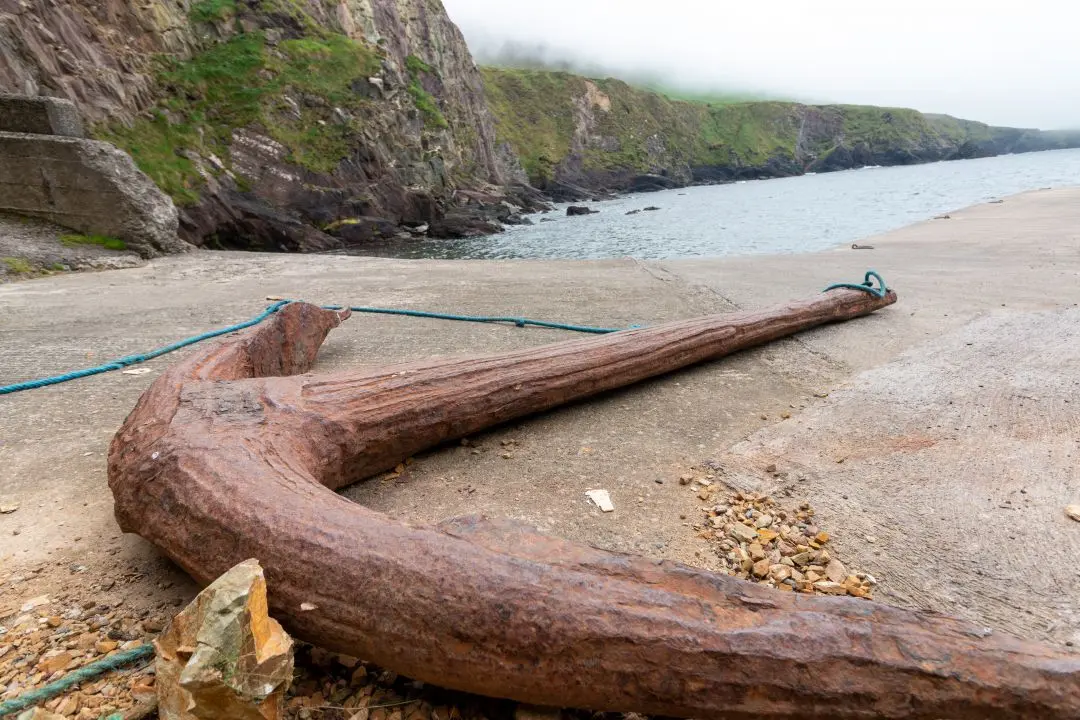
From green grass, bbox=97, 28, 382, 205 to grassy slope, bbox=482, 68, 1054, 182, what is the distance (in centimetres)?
3125

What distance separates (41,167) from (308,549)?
37.9ft

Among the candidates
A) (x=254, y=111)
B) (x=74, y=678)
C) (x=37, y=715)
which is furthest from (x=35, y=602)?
(x=254, y=111)

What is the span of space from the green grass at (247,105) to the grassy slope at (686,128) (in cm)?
3125

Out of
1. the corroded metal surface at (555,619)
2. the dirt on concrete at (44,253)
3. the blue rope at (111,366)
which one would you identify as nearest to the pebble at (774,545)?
the corroded metal surface at (555,619)

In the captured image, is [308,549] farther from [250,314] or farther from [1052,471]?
[250,314]

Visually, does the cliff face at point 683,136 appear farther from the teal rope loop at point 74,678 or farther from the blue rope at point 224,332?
the teal rope loop at point 74,678

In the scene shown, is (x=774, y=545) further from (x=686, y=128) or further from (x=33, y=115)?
(x=686, y=128)

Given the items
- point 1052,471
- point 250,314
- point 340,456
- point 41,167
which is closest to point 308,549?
point 340,456

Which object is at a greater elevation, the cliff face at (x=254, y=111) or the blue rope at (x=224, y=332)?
the cliff face at (x=254, y=111)

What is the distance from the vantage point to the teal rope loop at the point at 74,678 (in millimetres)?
1266

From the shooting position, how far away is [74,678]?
135 centimetres

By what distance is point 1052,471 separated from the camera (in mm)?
2479

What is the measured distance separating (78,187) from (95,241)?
91 centimetres

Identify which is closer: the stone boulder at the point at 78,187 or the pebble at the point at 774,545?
the pebble at the point at 774,545
